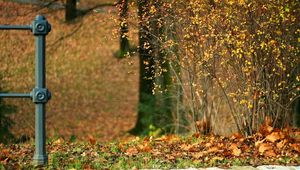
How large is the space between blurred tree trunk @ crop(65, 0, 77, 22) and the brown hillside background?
0.21 metres

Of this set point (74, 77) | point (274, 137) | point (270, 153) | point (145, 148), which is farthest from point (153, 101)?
point (270, 153)

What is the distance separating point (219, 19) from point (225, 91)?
1.20 metres

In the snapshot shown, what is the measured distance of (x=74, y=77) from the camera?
21.1 m

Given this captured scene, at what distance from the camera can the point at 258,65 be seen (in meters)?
8.23

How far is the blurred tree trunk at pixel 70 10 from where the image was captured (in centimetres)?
1641

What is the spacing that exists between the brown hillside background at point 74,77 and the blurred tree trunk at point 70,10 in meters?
0.21

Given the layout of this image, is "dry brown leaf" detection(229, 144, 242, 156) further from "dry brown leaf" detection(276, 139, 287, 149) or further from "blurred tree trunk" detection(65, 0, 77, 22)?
"blurred tree trunk" detection(65, 0, 77, 22)

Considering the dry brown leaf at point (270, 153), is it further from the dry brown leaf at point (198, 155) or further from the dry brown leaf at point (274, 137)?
the dry brown leaf at point (198, 155)

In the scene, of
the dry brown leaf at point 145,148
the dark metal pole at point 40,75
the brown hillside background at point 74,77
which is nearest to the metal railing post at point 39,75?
the dark metal pole at point 40,75

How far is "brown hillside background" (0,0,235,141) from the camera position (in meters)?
15.5

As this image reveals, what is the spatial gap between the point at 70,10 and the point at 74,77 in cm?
456

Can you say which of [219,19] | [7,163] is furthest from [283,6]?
[7,163]

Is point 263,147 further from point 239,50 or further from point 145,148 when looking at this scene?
point 145,148

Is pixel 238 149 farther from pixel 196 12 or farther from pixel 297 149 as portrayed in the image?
pixel 196 12
